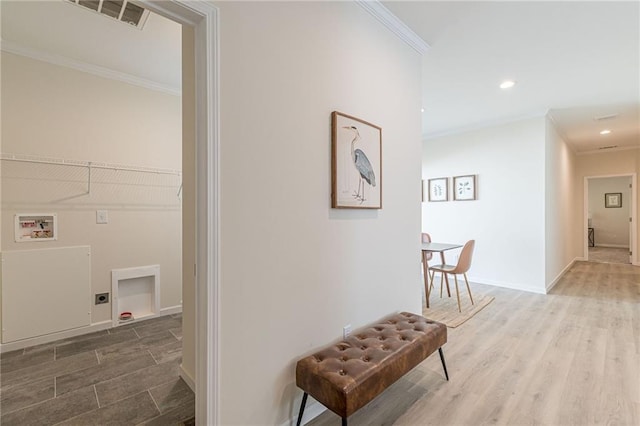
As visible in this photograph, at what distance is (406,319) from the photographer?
7.09 feet

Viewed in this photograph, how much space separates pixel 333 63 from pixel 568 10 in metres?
1.89

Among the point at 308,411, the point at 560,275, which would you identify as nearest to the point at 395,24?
the point at 308,411

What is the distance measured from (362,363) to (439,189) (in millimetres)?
4685

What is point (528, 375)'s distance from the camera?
84.2 inches

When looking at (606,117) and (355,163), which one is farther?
(606,117)

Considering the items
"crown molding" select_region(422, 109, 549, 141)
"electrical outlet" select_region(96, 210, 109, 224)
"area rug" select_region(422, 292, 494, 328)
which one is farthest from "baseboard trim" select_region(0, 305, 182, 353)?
"crown molding" select_region(422, 109, 549, 141)

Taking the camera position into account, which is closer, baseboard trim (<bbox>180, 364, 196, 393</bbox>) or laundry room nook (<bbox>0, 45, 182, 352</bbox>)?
baseboard trim (<bbox>180, 364, 196, 393</bbox>)

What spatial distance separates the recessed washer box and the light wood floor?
2919 millimetres

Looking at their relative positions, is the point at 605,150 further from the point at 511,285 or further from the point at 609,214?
the point at 511,285

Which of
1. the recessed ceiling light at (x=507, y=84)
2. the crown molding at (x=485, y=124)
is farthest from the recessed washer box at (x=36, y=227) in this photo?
the crown molding at (x=485, y=124)

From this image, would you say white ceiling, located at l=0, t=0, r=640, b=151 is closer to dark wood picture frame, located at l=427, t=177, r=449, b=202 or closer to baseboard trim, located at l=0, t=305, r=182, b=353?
dark wood picture frame, located at l=427, t=177, r=449, b=202

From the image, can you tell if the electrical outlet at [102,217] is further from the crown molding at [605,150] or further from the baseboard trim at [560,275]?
the crown molding at [605,150]

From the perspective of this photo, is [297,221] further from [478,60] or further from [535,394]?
[478,60]

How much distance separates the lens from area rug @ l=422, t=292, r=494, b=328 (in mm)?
3260
